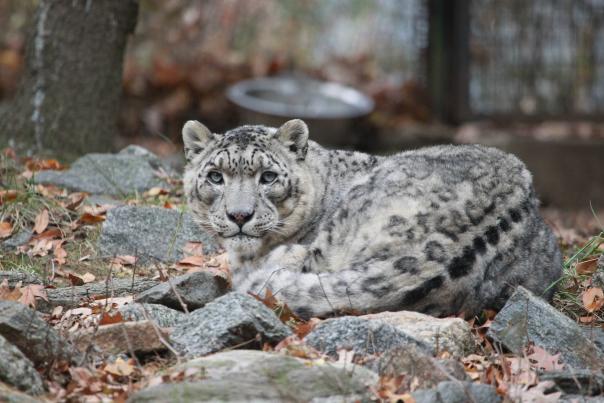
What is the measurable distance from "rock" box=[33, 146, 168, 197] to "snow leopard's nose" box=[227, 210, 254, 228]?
288cm

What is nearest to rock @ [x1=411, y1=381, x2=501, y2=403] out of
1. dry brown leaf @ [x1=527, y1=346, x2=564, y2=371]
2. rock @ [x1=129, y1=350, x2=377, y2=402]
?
rock @ [x1=129, y1=350, x2=377, y2=402]

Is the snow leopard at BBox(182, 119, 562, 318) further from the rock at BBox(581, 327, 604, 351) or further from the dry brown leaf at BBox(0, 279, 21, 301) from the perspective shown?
the dry brown leaf at BBox(0, 279, 21, 301)

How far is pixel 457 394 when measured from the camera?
479cm

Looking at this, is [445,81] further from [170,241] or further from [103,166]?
[170,241]

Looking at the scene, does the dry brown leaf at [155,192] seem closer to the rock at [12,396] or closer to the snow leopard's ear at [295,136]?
the snow leopard's ear at [295,136]

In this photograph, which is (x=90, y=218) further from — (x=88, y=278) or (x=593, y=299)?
(x=593, y=299)

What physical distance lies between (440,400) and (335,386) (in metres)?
0.52

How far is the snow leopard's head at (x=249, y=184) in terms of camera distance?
671cm

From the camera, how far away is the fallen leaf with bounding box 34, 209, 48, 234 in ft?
26.6

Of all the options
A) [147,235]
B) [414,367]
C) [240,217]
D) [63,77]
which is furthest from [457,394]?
[63,77]

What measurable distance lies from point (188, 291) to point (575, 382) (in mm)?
2552

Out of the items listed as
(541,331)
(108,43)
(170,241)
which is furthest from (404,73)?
(541,331)

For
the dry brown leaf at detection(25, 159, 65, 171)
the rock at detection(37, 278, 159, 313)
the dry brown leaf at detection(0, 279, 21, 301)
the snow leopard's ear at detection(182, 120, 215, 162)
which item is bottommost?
the rock at detection(37, 278, 159, 313)

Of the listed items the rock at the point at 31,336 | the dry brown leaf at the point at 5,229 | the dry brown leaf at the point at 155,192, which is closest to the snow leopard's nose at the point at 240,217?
the rock at the point at 31,336
